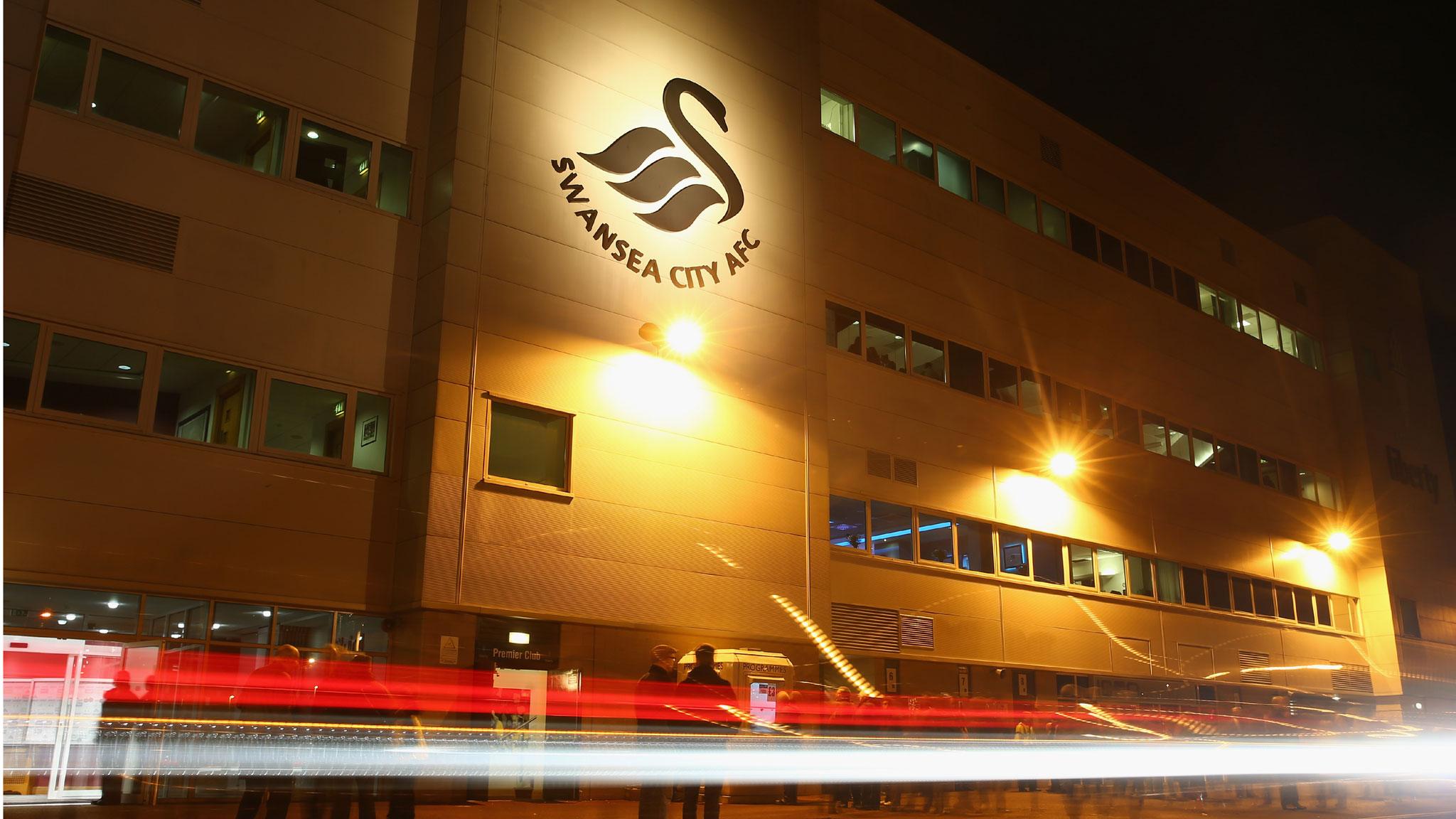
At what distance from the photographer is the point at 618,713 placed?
15898 millimetres

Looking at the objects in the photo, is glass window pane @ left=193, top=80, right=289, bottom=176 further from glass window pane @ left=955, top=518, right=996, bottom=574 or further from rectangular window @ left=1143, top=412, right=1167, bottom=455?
rectangular window @ left=1143, top=412, right=1167, bottom=455

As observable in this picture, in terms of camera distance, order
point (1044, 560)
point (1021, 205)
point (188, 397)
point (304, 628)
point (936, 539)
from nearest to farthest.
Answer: point (188, 397)
point (304, 628)
point (936, 539)
point (1044, 560)
point (1021, 205)

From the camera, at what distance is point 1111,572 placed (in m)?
29.8

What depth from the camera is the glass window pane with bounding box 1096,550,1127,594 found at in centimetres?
2946

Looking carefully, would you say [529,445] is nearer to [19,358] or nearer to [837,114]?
[19,358]

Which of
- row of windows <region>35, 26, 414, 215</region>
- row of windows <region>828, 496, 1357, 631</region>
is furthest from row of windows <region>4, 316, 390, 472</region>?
row of windows <region>828, 496, 1357, 631</region>

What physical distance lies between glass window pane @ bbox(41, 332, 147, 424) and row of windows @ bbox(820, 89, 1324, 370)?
15.5 m

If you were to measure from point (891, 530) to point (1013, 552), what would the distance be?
176 inches

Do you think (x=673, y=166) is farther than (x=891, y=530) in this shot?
No

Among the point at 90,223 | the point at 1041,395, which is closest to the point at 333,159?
the point at 90,223

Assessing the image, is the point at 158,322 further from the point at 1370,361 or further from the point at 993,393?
the point at 1370,361

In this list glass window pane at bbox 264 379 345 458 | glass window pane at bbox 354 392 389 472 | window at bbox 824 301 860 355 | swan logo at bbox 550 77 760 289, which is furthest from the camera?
window at bbox 824 301 860 355

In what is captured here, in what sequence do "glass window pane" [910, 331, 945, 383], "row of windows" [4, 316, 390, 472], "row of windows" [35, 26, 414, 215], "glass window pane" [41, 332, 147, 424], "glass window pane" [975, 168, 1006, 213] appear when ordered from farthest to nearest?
"glass window pane" [975, 168, 1006, 213]
"glass window pane" [910, 331, 945, 383]
"row of windows" [35, 26, 414, 215]
"glass window pane" [41, 332, 147, 424]
"row of windows" [4, 316, 390, 472]

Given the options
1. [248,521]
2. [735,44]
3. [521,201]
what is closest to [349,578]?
[248,521]
